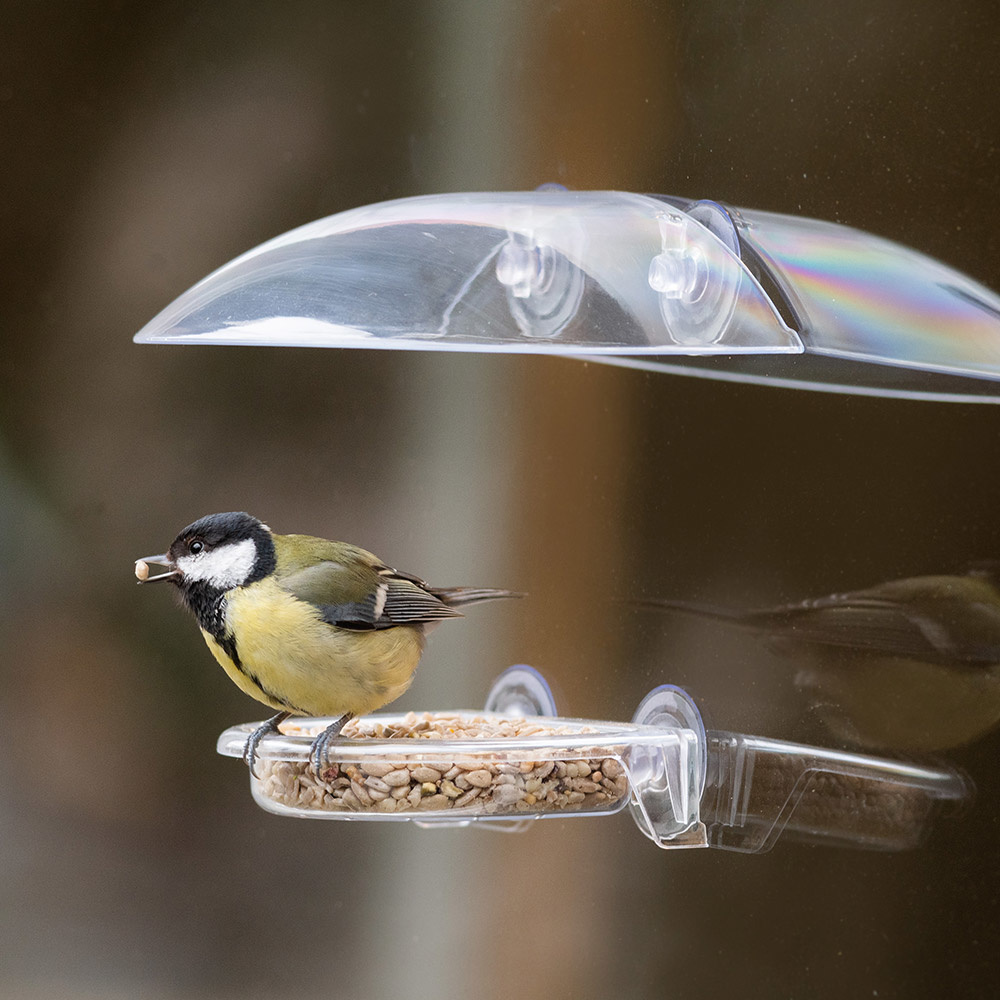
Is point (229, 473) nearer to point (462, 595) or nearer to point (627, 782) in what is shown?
point (462, 595)

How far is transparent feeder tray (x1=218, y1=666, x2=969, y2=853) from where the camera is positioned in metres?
1.07

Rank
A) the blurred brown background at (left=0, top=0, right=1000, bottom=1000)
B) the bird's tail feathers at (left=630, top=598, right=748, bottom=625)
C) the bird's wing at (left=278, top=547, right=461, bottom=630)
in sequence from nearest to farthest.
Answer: the bird's wing at (left=278, top=547, right=461, bottom=630) < the bird's tail feathers at (left=630, top=598, right=748, bottom=625) < the blurred brown background at (left=0, top=0, right=1000, bottom=1000)

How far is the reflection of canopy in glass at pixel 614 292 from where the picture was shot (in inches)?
35.9

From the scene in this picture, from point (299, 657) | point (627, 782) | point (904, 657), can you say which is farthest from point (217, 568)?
point (904, 657)

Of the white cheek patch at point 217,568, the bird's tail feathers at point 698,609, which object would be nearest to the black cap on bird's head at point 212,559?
the white cheek patch at point 217,568

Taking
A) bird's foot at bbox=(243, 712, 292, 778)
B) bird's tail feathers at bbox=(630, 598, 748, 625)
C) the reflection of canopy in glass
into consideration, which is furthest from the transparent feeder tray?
the reflection of canopy in glass

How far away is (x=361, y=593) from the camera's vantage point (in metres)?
1.22

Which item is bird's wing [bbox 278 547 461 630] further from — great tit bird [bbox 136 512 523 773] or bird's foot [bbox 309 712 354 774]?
bird's foot [bbox 309 712 354 774]

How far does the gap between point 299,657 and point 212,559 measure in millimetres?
142

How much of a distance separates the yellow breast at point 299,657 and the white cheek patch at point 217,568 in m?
0.02

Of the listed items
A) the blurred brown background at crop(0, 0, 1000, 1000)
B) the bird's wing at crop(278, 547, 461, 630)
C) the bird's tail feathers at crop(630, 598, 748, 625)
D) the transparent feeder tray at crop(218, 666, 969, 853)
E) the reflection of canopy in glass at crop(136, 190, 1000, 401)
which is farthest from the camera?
the blurred brown background at crop(0, 0, 1000, 1000)

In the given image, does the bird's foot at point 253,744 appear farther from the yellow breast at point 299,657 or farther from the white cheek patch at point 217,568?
the white cheek patch at point 217,568

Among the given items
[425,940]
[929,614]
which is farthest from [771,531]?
[425,940]

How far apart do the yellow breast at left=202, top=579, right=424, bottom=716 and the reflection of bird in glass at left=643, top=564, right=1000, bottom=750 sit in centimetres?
42
